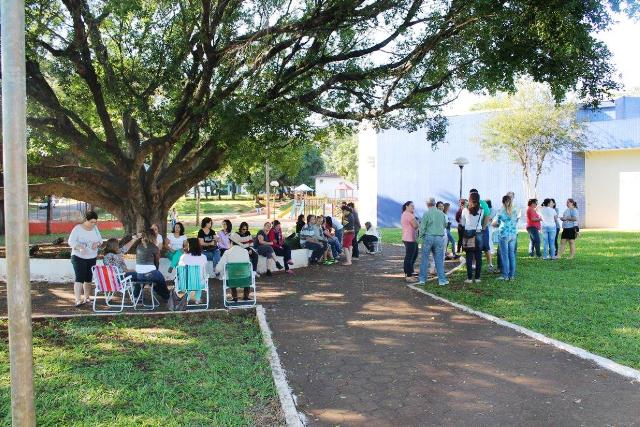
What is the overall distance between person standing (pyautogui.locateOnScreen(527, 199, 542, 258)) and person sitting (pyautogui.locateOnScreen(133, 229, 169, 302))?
8.62 meters

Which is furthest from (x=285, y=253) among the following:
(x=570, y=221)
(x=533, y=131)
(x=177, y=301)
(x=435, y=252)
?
(x=533, y=131)

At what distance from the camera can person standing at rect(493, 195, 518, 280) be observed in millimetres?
10961

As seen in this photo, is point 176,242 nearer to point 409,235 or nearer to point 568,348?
point 409,235

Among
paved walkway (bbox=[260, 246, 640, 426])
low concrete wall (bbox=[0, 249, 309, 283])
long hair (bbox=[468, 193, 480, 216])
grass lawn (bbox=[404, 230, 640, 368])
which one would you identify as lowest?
paved walkway (bbox=[260, 246, 640, 426])

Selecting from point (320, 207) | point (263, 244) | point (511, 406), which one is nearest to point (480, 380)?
point (511, 406)

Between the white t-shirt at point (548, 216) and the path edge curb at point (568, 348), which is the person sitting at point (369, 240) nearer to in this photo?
the white t-shirt at point (548, 216)

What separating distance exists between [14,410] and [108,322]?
17.0 ft

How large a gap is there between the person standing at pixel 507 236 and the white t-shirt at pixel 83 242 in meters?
7.37

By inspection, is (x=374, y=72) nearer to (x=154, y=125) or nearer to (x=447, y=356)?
(x=154, y=125)

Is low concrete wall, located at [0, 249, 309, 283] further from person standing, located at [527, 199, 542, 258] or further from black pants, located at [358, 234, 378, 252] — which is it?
person standing, located at [527, 199, 542, 258]

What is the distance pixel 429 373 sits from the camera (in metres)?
5.77

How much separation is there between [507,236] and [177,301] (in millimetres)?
6210

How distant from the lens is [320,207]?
3572cm

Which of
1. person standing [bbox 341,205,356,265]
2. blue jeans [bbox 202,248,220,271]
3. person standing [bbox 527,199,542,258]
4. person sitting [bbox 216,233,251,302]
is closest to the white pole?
person sitting [bbox 216,233,251,302]
